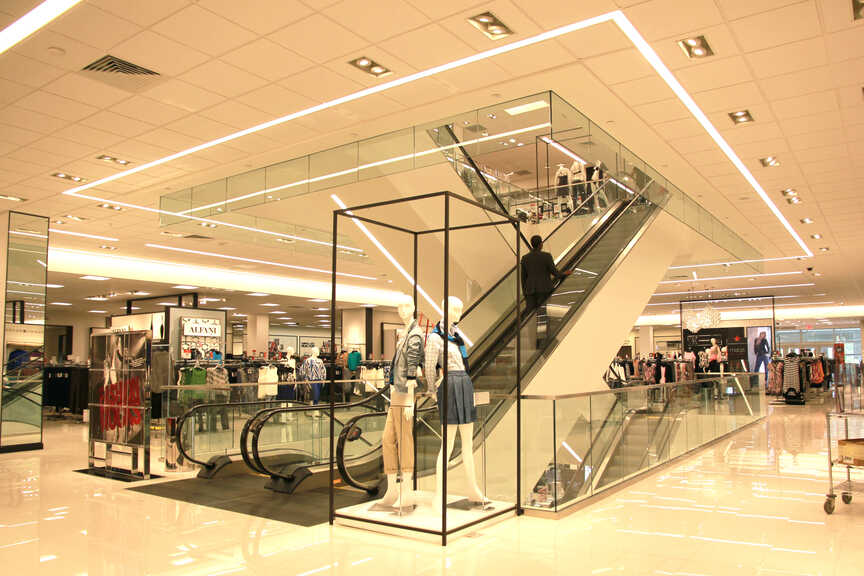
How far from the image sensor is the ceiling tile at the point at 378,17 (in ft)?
15.3

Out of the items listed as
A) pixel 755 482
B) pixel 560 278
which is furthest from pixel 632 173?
pixel 755 482

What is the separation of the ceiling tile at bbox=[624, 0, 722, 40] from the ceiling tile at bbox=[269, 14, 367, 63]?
213cm

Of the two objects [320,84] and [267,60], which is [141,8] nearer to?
[267,60]

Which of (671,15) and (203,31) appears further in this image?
(203,31)

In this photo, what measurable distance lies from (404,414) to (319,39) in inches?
122

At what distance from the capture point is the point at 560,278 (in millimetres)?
9008

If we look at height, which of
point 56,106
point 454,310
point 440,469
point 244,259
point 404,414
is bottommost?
point 440,469

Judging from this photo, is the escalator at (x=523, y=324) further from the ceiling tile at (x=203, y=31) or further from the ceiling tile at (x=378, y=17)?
the ceiling tile at (x=203, y=31)

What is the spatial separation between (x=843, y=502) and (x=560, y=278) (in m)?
4.18

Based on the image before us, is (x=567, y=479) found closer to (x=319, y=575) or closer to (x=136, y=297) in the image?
(x=319, y=575)

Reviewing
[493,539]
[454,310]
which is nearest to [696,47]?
[454,310]

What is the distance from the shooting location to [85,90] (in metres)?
6.06

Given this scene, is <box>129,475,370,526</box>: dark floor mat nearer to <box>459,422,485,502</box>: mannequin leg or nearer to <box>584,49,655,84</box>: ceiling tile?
<box>459,422,485,502</box>: mannequin leg

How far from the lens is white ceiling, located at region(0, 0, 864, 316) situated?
482cm
